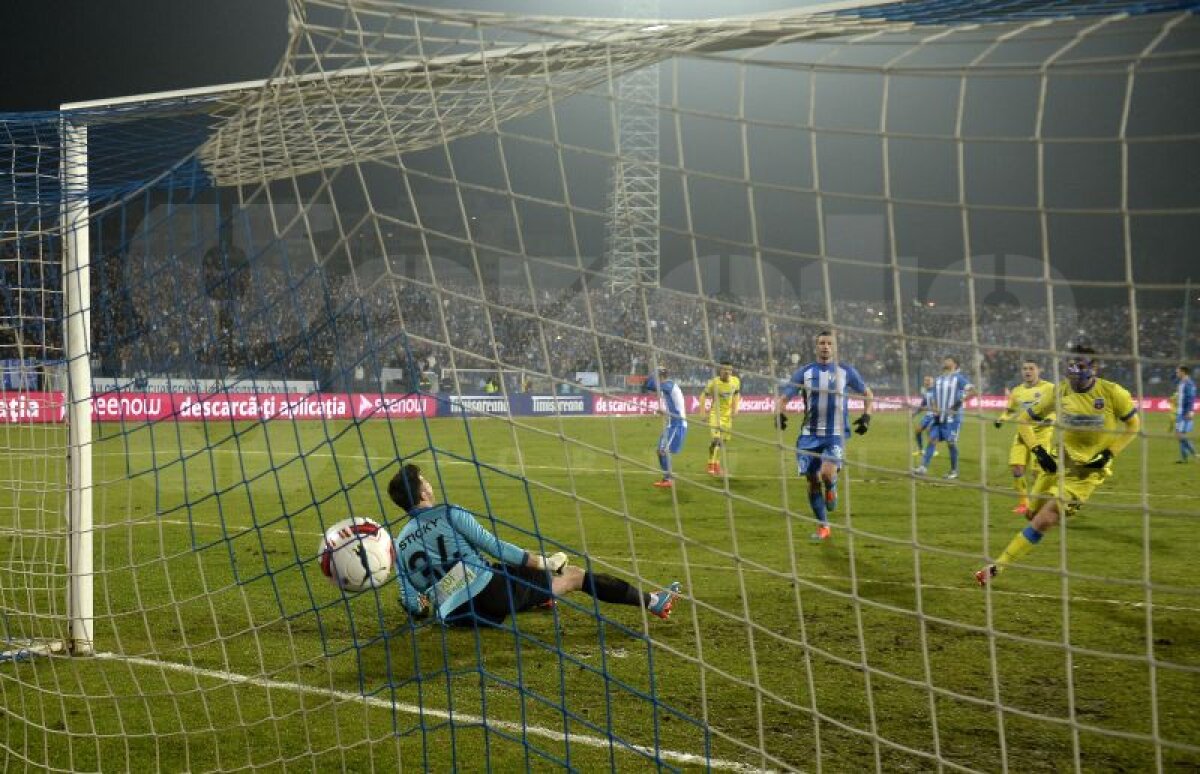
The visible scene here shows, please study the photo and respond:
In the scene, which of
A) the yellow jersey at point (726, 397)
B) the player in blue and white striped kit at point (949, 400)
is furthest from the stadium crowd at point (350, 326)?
the player in blue and white striped kit at point (949, 400)

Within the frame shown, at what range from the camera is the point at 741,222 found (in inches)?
1806

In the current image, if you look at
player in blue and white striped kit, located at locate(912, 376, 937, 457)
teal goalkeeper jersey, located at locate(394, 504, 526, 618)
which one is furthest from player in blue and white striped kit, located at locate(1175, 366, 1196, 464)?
teal goalkeeper jersey, located at locate(394, 504, 526, 618)

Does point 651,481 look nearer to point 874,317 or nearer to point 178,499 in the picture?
point 178,499

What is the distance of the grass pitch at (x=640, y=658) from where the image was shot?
12.2 feet

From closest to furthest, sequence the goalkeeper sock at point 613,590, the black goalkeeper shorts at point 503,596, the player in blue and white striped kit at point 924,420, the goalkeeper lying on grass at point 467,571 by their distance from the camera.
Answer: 1. the goalkeeper lying on grass at point 467,571
2. the black goalkeeper shorts at point 503,596
3. the goalkeeper sock at point 613,590
4. the player in blue and white striped kit at point 924,420

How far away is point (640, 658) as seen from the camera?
209 inches

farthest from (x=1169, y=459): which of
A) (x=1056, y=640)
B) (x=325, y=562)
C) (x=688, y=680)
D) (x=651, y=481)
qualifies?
(x=325, y=562)

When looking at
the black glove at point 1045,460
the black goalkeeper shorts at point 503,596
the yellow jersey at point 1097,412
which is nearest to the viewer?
the black goalkeeper shorts at point 503,596

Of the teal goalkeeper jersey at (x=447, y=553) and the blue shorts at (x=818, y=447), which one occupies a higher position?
the teal goalkeeper jersey at (x=447, y=553)

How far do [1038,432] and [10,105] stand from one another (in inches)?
1135

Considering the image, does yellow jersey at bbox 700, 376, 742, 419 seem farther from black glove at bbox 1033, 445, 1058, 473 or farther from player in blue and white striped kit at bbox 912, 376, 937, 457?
black glove at bbox 1033, 445, 1058, 473

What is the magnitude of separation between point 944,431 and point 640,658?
10760 millimetres

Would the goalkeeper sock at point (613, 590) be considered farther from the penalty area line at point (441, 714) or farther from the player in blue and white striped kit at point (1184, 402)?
the player in blue and white striped kit at point (1184, 402)

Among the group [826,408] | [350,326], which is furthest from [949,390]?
[350,326]
